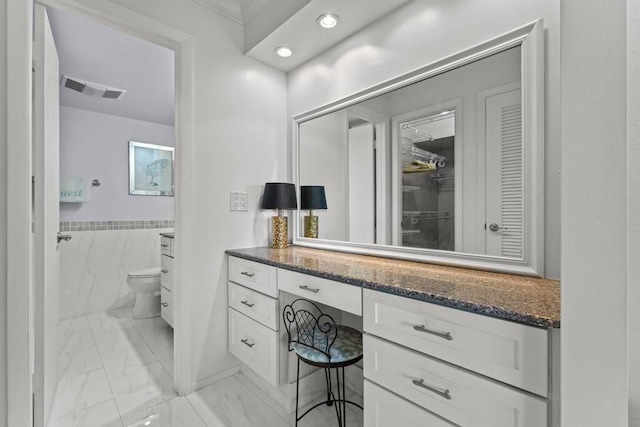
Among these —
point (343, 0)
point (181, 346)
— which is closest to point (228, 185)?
point (181, 346)

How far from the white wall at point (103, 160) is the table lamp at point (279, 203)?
8.02 ft

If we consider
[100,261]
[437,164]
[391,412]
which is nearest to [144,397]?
[391,412]

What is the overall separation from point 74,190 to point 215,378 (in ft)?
8.89

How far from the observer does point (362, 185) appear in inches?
72.5

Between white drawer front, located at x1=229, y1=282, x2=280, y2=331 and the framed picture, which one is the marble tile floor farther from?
the framed picture

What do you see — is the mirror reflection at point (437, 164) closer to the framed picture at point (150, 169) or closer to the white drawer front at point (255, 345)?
the white drawer front at point (255, 345)

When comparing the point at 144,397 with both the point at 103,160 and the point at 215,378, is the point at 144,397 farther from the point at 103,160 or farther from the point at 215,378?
the point at 103,160

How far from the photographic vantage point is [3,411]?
1.17m

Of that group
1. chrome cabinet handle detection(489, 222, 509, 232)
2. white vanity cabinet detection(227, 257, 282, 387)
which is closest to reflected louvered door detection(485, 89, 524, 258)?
chrome cabinet handle detection(489, 222, 509, 232)

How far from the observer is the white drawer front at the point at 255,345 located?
5.20ft

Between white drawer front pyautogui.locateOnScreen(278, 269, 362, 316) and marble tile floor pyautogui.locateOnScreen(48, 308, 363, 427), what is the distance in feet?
2.41

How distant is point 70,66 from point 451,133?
308 centimetres

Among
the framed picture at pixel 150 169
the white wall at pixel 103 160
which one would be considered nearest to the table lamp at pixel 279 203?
the framed picture at pixel 150 169

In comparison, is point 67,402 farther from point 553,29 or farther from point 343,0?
point 553,29
